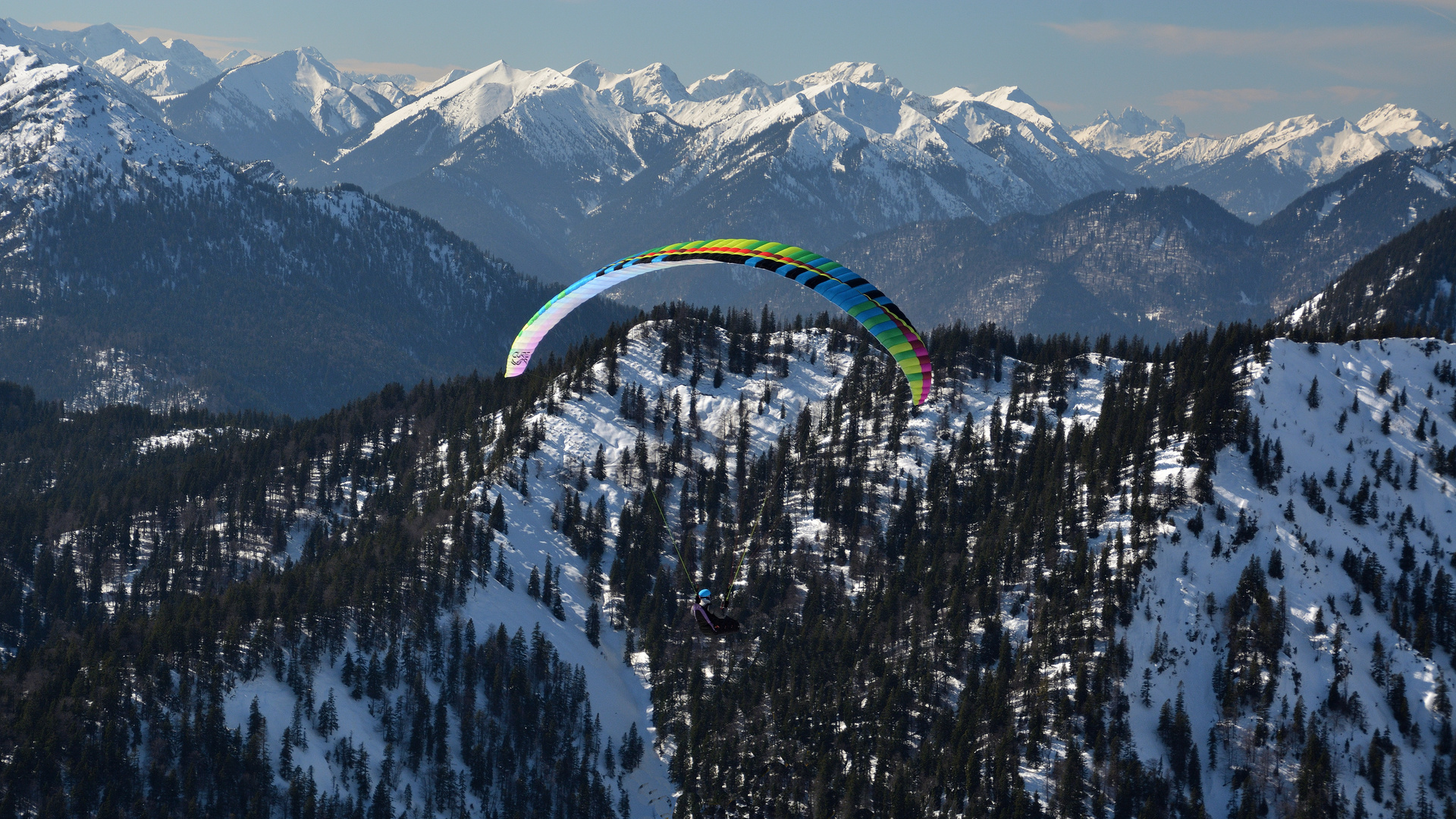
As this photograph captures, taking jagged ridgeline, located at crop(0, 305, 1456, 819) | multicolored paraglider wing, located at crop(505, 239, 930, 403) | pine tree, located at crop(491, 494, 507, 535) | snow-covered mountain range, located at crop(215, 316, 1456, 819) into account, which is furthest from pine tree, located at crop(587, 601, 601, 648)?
multicolored paraglider wing, located at crop(505, 239, 930, 403)

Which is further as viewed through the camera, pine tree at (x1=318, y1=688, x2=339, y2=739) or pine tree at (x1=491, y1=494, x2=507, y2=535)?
pine tree at (x1=491, y1=494, x2=507, y2=535)

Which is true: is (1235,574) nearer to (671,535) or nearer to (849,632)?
(849,632)

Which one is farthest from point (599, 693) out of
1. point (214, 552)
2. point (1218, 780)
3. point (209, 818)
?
point (214, 552)

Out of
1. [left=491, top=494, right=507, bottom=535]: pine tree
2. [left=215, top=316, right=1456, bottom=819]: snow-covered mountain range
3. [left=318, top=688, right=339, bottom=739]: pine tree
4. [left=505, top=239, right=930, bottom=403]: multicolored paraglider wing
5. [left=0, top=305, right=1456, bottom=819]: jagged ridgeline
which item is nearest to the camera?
[left=505, top=239, right=930, bottom=403]: multicolored paraglider wing

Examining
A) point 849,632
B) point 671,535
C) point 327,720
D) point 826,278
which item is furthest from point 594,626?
point 826,278

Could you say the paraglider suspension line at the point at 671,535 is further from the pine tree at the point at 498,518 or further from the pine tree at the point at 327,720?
the pine tree at the point at 327,720

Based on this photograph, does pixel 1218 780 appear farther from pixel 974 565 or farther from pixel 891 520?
pixel 891 520

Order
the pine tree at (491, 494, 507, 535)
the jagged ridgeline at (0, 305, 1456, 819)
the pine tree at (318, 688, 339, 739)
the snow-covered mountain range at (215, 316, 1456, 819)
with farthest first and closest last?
the pine tree at (491, 494, 507, 535) → the snow-covered mountain range at (215, 316, 1456, 819) → the jagged ridgeline at (0, 305, 1456, 819) → the pine tree at (318, 688, 339, 739)

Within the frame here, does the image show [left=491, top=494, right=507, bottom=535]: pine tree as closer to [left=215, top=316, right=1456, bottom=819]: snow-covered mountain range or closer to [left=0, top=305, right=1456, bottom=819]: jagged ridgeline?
[left=0, top=305, right=1456, bottom=819]: jagged ridgeline
